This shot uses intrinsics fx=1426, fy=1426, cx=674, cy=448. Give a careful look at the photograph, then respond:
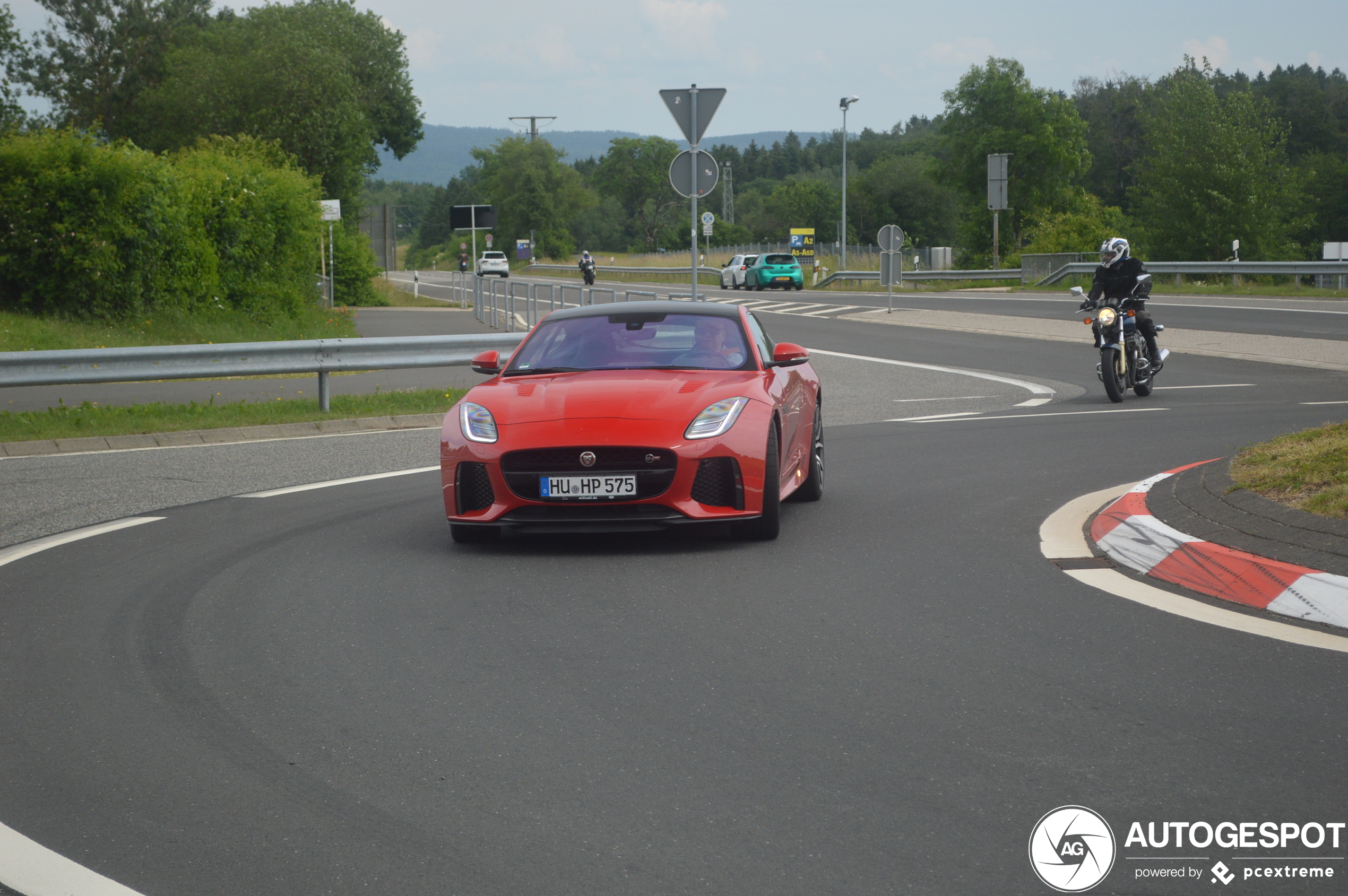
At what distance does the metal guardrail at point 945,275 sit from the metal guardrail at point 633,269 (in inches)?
219

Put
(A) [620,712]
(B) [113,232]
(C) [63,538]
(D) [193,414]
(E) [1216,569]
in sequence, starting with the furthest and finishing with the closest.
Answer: (B) [113,232]
(D) [193,414]
(C) [63,538]
(E) [1216,569]
(A) [620,712]

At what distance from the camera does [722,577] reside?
262 inches

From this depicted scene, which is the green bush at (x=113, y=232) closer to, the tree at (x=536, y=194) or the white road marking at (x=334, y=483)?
the white road marking at (x=334, y=483)

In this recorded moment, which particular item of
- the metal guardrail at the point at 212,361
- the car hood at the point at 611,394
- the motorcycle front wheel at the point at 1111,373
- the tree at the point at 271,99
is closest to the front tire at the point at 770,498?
the car hood at the point at 611,394

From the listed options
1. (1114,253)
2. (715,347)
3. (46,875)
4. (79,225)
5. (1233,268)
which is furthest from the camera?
(1233,268)

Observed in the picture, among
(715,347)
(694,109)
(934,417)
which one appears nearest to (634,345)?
(715,347)

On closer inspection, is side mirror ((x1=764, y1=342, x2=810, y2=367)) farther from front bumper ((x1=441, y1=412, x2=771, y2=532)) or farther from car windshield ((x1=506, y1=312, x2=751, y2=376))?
front bumper ((x1=441, y1=412, x2=771, y2=532))

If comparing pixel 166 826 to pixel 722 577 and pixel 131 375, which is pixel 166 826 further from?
pixel 131 375

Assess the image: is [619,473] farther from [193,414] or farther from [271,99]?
[271,99]

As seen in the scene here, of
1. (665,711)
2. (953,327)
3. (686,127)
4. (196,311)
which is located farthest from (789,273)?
(665,711)

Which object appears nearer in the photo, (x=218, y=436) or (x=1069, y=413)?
(x=218, y=436)

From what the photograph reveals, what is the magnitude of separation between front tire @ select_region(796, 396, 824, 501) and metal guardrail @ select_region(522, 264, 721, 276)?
154 ft

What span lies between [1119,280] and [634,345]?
917 cm

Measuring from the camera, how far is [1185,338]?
2520cm
